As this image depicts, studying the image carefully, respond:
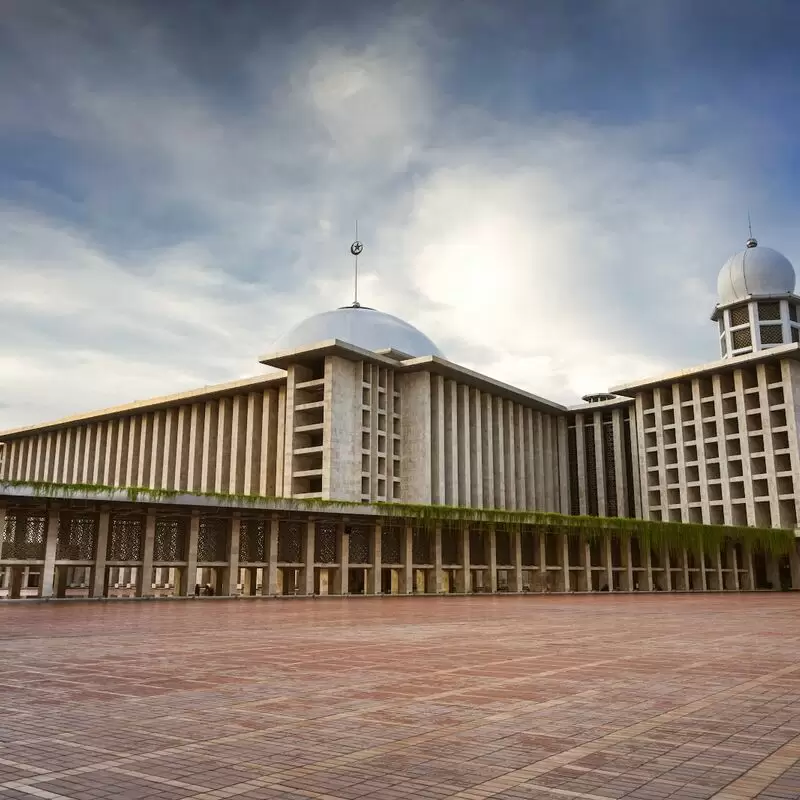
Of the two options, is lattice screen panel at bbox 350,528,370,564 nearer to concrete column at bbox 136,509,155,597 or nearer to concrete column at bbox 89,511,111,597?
concrete column at bbox 136,509,155,597

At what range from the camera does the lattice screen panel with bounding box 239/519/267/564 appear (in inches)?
1261

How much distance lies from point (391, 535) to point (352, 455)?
18.2 m

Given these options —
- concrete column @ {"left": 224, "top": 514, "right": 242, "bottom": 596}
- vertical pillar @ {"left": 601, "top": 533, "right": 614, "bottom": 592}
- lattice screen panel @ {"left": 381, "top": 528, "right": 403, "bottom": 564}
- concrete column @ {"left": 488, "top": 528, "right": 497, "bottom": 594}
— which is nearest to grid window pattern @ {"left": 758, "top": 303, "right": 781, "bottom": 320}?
vertical pillar @ {"left": 601, "top": 533, "right": 614, "bottom": 592}

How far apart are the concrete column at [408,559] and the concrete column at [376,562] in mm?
1256

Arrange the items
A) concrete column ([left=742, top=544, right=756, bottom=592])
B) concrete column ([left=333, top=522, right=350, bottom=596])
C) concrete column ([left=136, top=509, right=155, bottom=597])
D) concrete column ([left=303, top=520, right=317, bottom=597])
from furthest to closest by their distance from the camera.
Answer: concrete column ([left=742, top=544, right=756, bottom=592]), concrete column ([left=333, top=522, right=350, bottom=596]), concrete column ([left=303, top=520, right=317, bottom=597]), concrete column ([left=136, top=509, right=155, bottom=597])

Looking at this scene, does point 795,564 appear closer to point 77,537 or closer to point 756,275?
point 756,275

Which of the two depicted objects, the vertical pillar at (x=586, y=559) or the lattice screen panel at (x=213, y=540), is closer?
the lattice screen panel at (x=213, y=540)

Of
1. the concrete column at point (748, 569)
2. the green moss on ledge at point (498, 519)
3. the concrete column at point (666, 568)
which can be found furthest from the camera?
the concrete column at point (748, 569)

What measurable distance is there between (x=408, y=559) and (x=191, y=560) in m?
10.6

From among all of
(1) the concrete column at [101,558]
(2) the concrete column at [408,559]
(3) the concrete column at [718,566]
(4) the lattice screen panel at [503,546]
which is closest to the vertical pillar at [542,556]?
(4) the lattice screen panel at [503,546]

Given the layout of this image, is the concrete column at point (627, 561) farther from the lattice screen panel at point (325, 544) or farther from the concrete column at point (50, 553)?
the concrete column at point (50, 553)

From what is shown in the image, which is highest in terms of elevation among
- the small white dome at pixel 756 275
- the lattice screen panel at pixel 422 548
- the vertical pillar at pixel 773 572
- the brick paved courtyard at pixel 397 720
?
the small white dome at pixel 756 275

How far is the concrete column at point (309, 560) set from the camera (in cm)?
3256

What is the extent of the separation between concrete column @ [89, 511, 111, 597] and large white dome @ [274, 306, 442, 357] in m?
46.3
